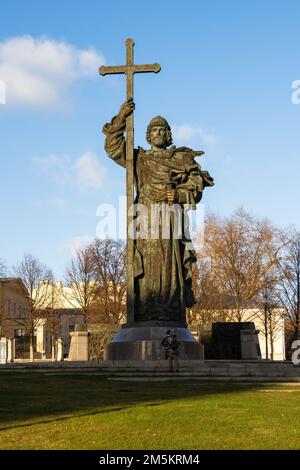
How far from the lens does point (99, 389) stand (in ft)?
54.1

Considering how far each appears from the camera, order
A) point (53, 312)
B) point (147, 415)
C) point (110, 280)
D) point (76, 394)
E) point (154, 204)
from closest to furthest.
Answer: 1. point (147, 415)
2. point (76, 394)
3. point (154, 204)
4. point (110, 280)
5. point (53, 312)

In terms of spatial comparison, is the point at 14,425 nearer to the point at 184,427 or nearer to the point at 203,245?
the point at 184,427

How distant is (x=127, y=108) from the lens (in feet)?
83.4

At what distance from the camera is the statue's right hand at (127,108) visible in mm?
25438

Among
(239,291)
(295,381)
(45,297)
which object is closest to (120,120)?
(295,381)

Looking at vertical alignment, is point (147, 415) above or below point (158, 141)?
below

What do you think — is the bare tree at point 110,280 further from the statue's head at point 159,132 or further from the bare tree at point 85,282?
the statue's head at point 159,132

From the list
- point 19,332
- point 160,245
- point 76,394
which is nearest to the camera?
point 76,394

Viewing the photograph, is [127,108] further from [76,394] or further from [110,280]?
[110,280]

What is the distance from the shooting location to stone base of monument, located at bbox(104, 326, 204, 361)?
23609 millimetres

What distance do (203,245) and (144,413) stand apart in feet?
144

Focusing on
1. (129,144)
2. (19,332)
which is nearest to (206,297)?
(129,144)

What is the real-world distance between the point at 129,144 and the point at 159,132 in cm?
138

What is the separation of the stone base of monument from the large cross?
0.83m
